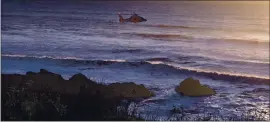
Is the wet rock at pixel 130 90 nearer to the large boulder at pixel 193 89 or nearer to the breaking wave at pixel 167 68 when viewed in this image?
the large boulder at pixel 193 89

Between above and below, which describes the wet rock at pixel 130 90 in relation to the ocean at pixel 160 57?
below

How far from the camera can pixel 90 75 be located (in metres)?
5.21

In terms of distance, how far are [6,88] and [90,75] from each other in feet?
3.84

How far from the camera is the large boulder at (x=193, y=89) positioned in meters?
5.04

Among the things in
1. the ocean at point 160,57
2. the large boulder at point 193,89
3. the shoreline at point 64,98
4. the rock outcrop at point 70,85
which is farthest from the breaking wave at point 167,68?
the shoreline at point 64,98

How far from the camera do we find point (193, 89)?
17.1ft

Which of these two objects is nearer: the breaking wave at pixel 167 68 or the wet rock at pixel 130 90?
the wet rock at pixel 130 90

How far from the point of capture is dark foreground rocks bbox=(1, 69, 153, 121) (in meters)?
4.16

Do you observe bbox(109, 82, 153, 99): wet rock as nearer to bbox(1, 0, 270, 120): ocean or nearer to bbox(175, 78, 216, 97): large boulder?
bbox(1, 0, 270, 120): ocean

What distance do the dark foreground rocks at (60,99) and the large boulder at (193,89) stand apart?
1.74 feet

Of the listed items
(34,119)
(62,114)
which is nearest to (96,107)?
(62,114)

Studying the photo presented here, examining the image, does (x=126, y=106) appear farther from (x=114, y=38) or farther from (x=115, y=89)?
(x=114, y=38)

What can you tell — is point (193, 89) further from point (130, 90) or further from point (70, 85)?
point (70, 85)

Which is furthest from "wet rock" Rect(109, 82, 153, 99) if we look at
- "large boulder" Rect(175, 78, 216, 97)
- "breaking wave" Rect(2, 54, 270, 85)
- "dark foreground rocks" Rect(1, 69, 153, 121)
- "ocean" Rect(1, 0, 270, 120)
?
"breaking wave" Rect(2, 54, 270, 85)
